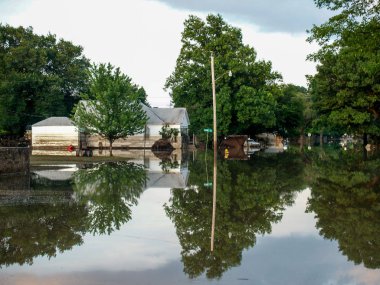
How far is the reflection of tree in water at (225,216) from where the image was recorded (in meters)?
8.09

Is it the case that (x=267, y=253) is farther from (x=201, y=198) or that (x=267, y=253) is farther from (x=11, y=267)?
(x=201, y=198)

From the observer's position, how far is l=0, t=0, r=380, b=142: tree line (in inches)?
1279

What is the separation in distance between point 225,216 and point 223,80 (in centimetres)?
5440

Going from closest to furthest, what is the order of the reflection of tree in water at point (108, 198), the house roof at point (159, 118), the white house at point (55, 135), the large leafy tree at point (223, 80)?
the reflection of tree in water at point (108, 198) → the large leafy tree at point (223, 80) → the white house at point (55, 135) → the house roof at point (159, 118)

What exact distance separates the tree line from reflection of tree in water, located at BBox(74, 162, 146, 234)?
16.1 m

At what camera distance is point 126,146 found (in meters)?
76.8

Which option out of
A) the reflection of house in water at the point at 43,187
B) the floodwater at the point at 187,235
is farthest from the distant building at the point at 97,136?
the floodwater at the point at 187,235

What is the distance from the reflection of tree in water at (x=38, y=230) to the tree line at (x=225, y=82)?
838 inches

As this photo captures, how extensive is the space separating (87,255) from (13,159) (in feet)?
59.9

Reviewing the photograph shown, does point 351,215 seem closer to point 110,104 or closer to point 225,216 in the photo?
point 225,216

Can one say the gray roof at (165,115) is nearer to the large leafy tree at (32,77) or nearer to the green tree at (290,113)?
the green tree at (290,113)

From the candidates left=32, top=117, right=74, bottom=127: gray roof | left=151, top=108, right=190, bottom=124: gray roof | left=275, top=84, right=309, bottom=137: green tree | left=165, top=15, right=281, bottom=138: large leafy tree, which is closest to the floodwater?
left=165, top=15, right=281, bottom=138: large leafy tree

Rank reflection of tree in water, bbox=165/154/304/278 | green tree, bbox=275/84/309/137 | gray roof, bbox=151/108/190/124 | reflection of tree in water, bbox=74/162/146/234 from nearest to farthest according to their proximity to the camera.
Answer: reflection of tree in water, bbox=165/154/304/278
reflection of tree in water, bbox=74/162/146/234
gray roof, bbox=151/108/190/124
green tree, bbox=275/84/309/137

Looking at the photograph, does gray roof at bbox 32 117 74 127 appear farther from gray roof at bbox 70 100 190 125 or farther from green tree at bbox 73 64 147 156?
green tree at bbox 73 64 147 156
